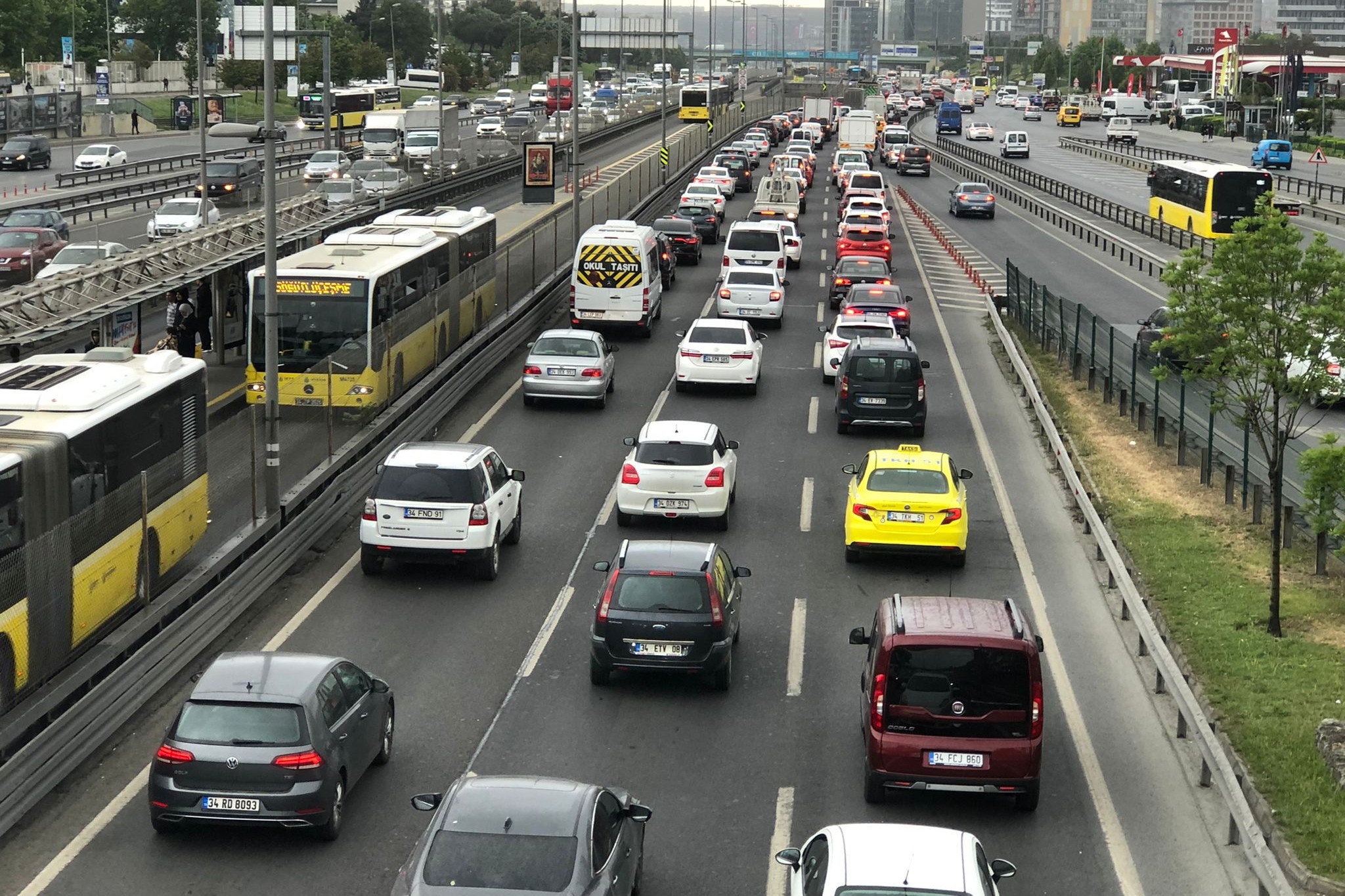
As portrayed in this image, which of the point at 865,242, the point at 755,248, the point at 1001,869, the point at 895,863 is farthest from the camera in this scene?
the point at 865,242

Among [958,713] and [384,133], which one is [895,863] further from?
[384,133]

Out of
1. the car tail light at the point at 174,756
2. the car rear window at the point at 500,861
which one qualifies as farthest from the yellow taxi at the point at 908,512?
the car rear window at the point at 500,861

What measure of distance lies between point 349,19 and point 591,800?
7204 inches

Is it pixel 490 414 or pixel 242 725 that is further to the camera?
pixel 490 414

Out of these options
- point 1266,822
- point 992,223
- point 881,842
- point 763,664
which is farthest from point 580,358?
point 992,223

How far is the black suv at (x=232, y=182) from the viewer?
6425cm

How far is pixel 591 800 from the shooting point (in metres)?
11.7

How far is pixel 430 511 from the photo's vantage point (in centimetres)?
2128

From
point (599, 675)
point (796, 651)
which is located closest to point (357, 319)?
point (796, 651)

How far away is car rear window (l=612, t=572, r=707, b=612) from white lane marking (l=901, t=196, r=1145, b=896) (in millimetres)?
3924

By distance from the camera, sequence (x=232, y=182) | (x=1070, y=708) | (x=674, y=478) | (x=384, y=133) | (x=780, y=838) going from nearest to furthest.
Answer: (x=780, y=838), (x=1070, y=708), (x=674, y=478), (x=232, y=182), (x=384, y=133)

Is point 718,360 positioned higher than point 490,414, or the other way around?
point 718,360

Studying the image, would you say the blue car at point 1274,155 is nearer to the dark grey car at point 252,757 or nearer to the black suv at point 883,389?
the black suv at point 883,389

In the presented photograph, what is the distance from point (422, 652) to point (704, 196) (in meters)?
48.4
